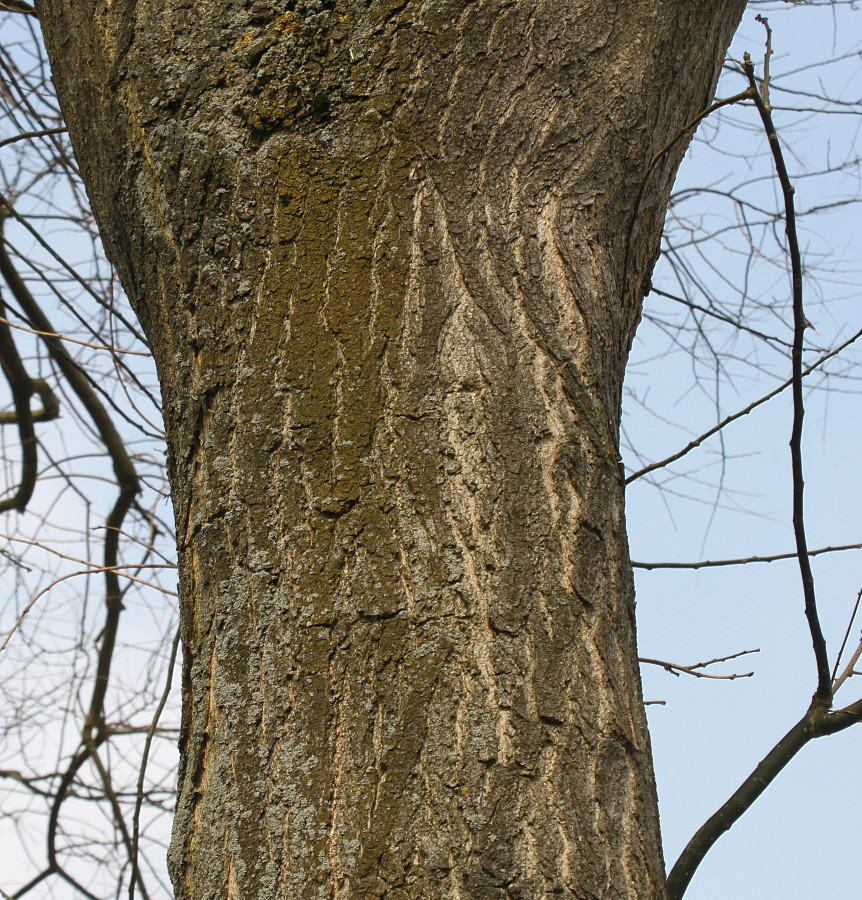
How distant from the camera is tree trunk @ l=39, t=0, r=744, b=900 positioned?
81 centimetres

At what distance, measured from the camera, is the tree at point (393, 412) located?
0.81 m

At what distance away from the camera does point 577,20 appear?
1.09m

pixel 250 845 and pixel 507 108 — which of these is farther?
pixel 507 108

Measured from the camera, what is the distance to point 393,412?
93cm

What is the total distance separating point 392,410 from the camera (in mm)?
928

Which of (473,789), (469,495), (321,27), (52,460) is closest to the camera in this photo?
(473,789)

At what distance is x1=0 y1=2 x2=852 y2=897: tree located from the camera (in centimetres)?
81

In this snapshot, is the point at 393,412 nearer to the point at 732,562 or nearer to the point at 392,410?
the point at 392,410

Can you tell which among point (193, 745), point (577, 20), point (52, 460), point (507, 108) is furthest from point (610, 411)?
point (52, 460)

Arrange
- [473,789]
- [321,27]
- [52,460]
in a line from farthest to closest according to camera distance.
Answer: [52,460]
[321,27]
[473,789]

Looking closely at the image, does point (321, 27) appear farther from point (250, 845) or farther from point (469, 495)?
point (250, 845)

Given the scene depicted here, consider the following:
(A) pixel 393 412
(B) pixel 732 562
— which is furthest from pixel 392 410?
(B) pixel 732 562

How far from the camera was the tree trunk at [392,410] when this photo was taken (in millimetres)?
813

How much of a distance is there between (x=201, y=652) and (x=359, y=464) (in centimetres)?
25
